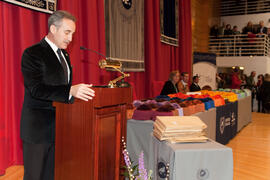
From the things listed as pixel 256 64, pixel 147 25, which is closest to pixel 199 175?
pixel 147 25

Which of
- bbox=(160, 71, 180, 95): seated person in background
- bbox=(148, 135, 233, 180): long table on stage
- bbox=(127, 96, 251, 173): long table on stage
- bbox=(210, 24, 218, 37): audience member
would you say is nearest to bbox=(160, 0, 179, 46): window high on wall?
bbox=(160, 71, 180, 95): seated person in background

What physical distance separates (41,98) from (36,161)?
0.35 m

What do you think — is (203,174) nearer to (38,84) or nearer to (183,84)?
(38,84)

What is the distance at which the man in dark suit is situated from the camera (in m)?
1.42

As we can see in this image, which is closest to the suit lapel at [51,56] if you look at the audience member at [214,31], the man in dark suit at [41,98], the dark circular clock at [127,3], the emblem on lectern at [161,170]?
the man in dark suit at [41,98]

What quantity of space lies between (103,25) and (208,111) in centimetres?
230

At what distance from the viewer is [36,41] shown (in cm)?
346

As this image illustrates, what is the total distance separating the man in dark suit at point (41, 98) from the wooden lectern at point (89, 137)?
0.08 m

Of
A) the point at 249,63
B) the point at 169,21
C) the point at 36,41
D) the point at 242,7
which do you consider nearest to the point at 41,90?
the point at 36,41

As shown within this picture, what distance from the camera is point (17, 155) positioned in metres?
3.19

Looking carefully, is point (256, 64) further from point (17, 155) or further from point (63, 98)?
point (63, 98)

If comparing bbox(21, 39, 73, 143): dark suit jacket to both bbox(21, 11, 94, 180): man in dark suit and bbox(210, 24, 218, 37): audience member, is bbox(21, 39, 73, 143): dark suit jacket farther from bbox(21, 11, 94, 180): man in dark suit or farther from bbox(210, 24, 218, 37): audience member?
bbox(210, 24, 218, 37): audience member

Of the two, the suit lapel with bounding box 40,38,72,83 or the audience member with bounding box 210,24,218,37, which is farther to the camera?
the audience member with bounding box 210,24,218,37

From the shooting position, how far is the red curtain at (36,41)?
3.02 metres
